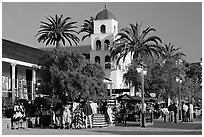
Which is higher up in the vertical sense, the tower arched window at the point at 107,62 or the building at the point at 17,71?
the tower arched window at the point at 107,62

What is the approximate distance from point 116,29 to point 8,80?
27.4 m

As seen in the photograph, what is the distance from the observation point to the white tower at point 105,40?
58.2 metres

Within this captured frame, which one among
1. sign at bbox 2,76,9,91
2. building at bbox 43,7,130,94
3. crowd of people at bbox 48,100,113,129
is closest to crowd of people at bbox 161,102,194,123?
crowd of people at bbox 48,100,113,129

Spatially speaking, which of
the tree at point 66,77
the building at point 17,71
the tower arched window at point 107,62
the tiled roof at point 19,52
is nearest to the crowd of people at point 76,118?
the tree at point 66,77

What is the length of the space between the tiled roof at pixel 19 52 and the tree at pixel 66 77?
895 cm

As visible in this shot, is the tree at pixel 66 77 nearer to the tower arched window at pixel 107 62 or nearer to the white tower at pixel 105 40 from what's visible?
the white tower at pixel 105 40

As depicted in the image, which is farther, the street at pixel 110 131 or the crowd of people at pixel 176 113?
the crowd of people at pixel 176 113

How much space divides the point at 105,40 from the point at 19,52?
24.1 meters

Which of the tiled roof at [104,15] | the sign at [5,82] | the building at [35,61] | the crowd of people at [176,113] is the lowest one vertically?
the crowd of people at [176,113]

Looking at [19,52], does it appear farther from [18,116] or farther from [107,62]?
[107,62]

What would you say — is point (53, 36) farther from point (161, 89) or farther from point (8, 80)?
point (8, 80)

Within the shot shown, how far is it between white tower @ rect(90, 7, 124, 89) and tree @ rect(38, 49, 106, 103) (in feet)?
109

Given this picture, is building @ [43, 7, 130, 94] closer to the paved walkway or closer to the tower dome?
the tower dome

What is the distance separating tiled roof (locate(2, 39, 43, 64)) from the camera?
33.7m
